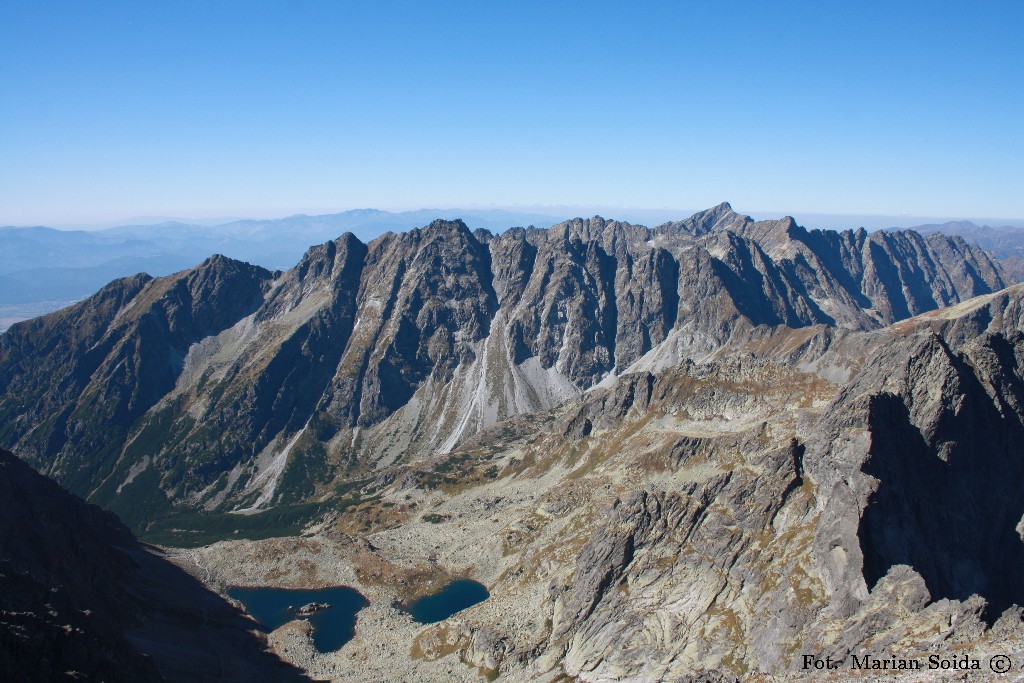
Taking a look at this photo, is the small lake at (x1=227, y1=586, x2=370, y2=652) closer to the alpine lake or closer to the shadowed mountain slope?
the alpine lake

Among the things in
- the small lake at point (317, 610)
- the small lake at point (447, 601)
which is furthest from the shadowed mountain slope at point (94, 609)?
the small lake at point (447, 601)

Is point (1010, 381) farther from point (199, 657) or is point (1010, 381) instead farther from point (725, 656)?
point (199, 657)

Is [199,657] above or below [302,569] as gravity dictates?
above

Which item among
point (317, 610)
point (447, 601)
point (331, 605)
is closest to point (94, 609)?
point (317, 610)

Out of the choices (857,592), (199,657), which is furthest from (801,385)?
(199,657)

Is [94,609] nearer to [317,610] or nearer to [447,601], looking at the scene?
[317,610]

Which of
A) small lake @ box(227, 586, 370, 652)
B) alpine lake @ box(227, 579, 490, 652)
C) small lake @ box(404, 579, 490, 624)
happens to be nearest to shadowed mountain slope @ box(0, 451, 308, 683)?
small lake @ box(227, 586, 370, 652)
